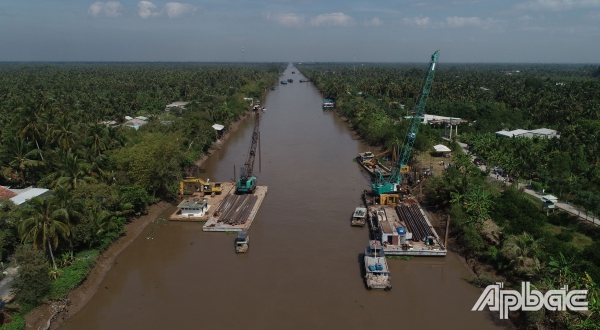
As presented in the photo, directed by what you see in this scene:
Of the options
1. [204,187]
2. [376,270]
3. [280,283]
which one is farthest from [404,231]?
[204,187]

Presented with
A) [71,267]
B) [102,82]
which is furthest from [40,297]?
[102,82]

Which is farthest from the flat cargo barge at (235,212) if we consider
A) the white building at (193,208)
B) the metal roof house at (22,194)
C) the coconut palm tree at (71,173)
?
the metal roof house at (22,194)

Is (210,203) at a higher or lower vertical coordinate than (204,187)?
lower

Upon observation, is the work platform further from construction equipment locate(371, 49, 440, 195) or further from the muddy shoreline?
construction equipment locate(371, 49, 440, 195)

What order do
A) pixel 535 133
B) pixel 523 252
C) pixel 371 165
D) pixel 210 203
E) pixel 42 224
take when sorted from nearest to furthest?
1. pixel 42 224
2. pixel 523 252
3. pixel 210 203
4. pixel 371 165
5. pixel 535 133

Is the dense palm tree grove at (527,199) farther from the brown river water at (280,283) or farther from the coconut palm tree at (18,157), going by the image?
the coconut palm tree at (18,157)

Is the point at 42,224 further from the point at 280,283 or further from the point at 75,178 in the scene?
the point at 280,283

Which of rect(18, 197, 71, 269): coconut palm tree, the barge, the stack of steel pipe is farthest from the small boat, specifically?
rect(18, 197, 71, 269): coconut palm tree
